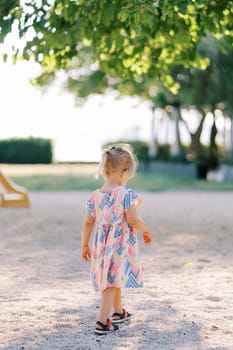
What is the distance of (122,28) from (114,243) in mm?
6098

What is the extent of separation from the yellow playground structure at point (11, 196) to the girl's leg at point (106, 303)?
979cm

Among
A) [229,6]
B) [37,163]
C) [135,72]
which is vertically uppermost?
[229,6]

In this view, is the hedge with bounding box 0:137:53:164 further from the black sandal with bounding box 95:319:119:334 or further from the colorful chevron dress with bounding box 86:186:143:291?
the black sandal with bounding box 95:319:119:334

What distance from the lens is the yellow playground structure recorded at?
48.3 feet

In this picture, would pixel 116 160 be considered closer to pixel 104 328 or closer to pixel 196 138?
pixel 104 328

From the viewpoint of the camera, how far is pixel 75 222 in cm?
1247

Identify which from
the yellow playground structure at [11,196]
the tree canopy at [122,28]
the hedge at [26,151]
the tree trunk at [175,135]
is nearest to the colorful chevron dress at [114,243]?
the tree canopy at [122,28]

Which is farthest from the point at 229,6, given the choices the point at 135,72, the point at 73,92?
the point at 73,92

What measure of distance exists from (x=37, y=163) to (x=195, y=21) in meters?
29.0

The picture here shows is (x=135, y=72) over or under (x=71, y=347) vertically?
over

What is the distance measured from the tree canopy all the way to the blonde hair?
2215 mm

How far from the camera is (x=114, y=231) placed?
515 centimetres

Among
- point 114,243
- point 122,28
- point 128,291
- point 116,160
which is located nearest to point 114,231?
point 114,243

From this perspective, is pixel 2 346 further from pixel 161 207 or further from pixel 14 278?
pixel 161 207
